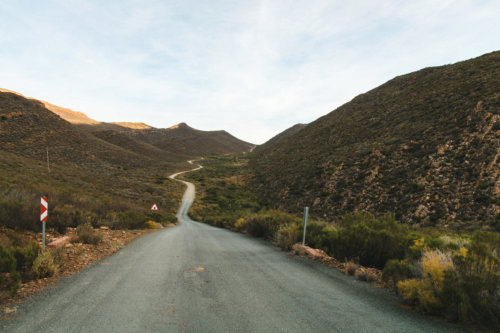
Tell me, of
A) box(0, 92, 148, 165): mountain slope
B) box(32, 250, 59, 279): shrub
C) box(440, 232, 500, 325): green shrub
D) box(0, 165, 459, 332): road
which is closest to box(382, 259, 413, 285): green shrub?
box(0, 165, 459, 332): road

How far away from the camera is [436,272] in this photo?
4309 mm

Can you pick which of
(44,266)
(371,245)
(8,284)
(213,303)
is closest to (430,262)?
(371,245)

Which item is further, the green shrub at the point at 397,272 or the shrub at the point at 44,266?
the shrub at the point at 44,266

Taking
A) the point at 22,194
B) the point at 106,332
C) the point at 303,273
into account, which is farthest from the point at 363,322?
the point at 22,194

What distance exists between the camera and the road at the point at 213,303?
3572mm

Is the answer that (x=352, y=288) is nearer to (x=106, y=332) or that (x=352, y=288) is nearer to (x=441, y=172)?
(x=106, y=332)

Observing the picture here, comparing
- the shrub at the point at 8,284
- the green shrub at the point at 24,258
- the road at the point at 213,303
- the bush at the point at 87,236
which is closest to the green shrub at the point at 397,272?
the road at the point at 213,303

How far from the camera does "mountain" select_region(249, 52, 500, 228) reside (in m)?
16.8

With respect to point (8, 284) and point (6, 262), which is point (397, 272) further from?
point (6, 262)

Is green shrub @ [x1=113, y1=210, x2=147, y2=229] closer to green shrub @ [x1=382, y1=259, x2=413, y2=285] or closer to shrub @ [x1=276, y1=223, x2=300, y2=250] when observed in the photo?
shrub @ [x1=276, y1=223, x2=300, y2=250]

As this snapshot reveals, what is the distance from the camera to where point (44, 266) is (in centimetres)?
578

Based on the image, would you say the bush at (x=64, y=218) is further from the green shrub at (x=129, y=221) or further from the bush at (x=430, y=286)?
the bush at (x=430, y=286)

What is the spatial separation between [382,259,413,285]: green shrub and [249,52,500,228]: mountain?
11.9 m

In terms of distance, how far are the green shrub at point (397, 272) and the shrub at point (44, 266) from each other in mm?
7383
